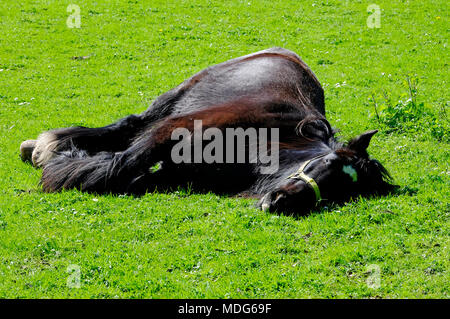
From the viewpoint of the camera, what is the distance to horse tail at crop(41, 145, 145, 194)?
24.4 feet

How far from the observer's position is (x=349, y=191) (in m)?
6.72

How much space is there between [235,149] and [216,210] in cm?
87

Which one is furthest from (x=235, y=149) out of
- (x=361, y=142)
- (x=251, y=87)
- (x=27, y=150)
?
(x=27, y=150)

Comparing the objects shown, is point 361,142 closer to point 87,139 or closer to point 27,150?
point 87,139

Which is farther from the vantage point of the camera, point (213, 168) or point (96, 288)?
point (213, 168)

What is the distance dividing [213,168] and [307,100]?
1.83 m

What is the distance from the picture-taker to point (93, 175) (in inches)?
295

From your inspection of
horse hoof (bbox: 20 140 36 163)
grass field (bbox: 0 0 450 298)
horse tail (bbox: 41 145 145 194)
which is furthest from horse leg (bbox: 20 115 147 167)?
horse tail (bbox: 41 145 145 194)

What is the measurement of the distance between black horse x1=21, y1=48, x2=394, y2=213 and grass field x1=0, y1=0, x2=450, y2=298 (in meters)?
0.25

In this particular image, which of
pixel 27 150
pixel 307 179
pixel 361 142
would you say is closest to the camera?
pixel 307 179

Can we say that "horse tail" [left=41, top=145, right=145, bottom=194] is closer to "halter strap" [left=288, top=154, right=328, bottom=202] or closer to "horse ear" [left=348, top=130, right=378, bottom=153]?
"halter strap" [left=288, top=154, right=328, bottom=202]

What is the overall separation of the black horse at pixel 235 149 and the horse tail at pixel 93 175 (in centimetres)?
1
